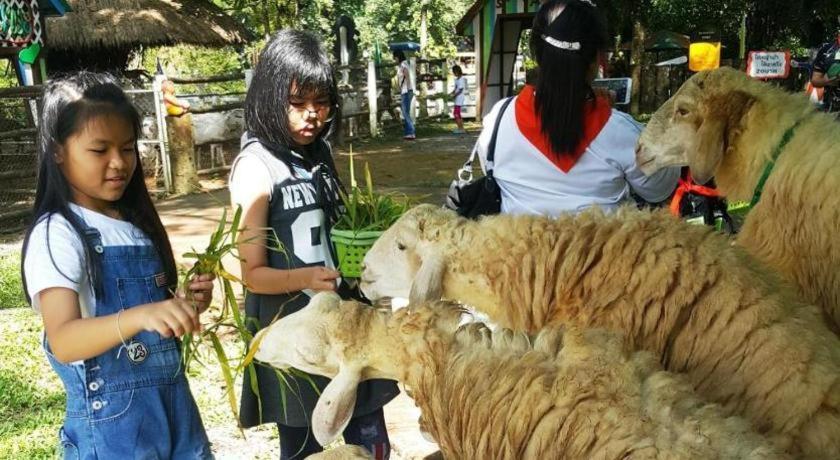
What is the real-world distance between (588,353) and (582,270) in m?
0.47

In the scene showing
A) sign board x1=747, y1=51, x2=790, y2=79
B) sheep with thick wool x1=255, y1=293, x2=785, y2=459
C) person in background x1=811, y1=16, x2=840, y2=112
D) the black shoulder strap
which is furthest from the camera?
sign board x1=747, y1=51, x2=790, y2=79

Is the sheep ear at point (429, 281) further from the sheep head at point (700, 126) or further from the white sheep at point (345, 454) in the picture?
the sheep head at point (700, 126)

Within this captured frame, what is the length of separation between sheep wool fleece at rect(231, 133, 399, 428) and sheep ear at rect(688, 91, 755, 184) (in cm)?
138

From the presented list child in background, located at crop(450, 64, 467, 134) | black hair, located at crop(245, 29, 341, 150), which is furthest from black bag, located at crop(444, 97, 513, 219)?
child in background, located at crop(450, 64, 467, 134)

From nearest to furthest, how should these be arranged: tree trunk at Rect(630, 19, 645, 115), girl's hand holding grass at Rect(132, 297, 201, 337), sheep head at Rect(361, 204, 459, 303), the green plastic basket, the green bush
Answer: girl's hand holding grass at Rect(132, 297, 201, 337)
sheep head at Rect(361, 204, 459, 303)
the green plastic basket
the green bush
tree trunk at Rect(630, 19, 645, 115)

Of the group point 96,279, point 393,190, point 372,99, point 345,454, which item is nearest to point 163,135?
point 393,190

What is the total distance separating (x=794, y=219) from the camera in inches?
102

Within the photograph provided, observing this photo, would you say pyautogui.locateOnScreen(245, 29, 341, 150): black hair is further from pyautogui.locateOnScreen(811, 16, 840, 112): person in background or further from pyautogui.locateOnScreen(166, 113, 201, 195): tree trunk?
pyautogui.locateOnScreen(166, 113, 201, 195): tree trunk

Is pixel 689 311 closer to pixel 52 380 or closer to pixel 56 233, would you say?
pixel 56 233

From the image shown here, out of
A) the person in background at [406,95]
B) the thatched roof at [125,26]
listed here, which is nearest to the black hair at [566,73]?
the thatched roof at [125,26]

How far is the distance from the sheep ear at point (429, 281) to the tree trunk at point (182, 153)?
1116 cm

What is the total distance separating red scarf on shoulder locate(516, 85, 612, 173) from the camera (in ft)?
9.00

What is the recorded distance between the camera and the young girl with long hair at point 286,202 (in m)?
2.77

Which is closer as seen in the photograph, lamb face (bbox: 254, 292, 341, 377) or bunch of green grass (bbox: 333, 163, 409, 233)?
lamb face (bbox: 254, 292, 341, 377)
